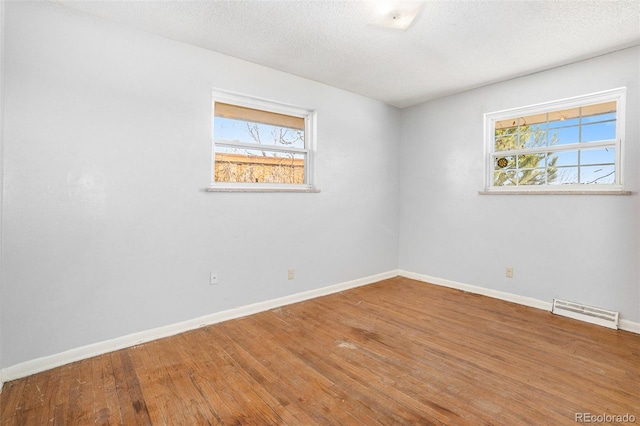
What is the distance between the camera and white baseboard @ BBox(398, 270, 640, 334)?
2775 mm

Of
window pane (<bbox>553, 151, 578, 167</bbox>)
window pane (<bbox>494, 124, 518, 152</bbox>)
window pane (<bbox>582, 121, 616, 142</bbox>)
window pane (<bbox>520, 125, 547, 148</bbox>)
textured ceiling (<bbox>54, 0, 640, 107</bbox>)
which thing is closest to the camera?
textured ceiling (<bbox>54, 0, 640, 107</bbox>)

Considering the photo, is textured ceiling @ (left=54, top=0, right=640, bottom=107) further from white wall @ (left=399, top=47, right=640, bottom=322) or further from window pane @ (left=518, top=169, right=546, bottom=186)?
window pane @ (left=518, top=169, right=546, bottom=186)

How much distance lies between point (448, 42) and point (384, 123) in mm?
1831

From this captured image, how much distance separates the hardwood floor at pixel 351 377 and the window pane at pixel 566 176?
140 centimetres

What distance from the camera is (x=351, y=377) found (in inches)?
79.8

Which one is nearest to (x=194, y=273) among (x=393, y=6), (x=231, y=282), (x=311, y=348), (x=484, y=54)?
(x=231, y=282)

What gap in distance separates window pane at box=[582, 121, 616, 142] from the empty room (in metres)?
0.01

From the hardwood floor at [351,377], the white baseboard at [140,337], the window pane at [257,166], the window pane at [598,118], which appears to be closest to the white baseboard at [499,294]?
the hardwood floor at [351,377]

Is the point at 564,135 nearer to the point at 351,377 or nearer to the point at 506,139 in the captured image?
the point at 506,139

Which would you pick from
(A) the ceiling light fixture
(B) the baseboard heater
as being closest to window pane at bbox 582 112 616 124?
(B) the baseboard heater

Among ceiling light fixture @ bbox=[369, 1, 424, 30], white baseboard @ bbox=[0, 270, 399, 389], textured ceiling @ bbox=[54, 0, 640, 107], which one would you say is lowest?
white baseboard @ bbox=[0, 270, 399, 389]

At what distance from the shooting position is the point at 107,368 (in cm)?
214

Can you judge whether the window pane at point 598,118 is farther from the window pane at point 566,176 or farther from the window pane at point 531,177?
the window pane at point 531,177

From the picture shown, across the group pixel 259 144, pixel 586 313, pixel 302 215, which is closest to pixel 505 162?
pixel 586 313
